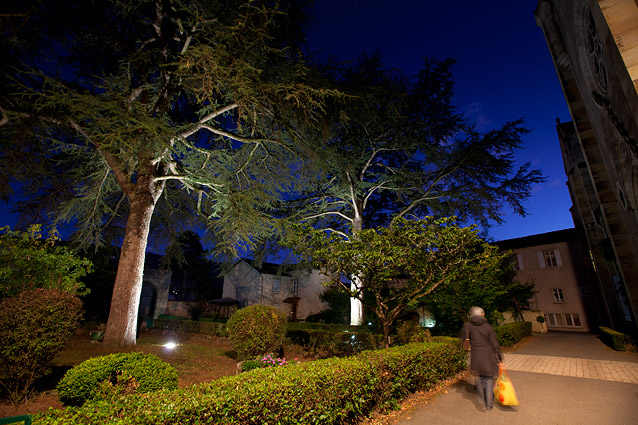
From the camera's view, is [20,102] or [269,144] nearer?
[20,102]

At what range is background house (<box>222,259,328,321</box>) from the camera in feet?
104

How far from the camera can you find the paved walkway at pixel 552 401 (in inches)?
194

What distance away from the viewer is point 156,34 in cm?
1138

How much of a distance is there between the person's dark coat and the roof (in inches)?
1181

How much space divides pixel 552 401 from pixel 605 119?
765 cm

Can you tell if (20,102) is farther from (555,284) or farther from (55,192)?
(555,284)

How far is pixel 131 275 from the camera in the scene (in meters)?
9.20

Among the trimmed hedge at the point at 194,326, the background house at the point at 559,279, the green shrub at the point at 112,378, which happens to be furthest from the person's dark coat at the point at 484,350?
the background house at the point at 559,279

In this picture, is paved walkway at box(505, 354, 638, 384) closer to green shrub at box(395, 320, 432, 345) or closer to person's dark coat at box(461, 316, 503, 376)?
green shrub at box(395, 320, 432, 345)

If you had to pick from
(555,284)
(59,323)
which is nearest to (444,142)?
(59,323)

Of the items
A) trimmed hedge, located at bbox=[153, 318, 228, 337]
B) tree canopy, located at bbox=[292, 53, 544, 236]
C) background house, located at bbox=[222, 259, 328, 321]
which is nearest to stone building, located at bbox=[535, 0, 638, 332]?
tree canopy, located at bbox=[292, 53, 544, 236]

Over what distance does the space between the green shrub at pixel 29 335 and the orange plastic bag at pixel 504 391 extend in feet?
27.2

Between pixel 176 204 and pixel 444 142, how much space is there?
15.5m

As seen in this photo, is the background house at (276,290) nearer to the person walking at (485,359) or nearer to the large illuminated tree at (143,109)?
the large illuminated tree at (143,109)
